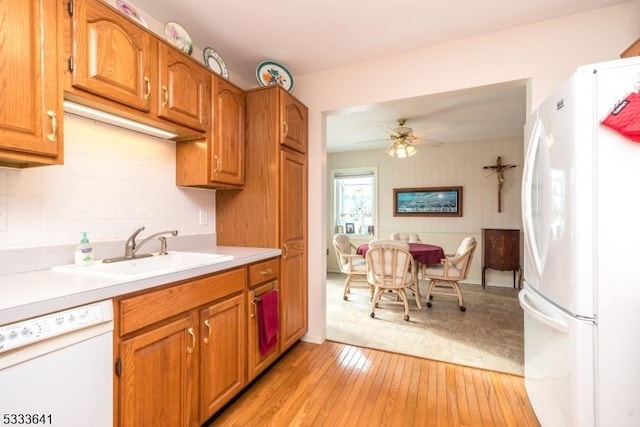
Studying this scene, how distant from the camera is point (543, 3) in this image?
1709mm

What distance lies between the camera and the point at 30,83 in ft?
3.49

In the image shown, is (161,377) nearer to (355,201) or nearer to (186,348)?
(186,348)

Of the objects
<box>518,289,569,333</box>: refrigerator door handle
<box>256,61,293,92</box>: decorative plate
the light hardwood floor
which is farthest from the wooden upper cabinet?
<box>518,289,569,333</box>: refrigerator door handle

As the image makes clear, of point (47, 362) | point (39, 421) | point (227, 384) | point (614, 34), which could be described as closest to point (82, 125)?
point (47, 362)

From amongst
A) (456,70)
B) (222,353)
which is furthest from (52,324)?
(456,70)

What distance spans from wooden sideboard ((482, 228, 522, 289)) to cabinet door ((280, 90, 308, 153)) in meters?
3.60

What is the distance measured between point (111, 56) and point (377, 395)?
242 cm

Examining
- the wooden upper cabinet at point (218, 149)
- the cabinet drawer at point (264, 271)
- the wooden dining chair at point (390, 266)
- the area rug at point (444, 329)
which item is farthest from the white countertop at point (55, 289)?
the wooden dining chair at point (390, 266)

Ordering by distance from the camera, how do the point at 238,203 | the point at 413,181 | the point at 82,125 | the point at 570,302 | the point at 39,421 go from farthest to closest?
the point at 413,181 < the point at 238,203 < the point at 82,125 < the point at 570,302 < the point at 39,421

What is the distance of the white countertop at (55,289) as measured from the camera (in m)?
0.82

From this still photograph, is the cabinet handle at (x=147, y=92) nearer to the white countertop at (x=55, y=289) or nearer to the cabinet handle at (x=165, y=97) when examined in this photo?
the cabinet handle at (x=165, y=97)

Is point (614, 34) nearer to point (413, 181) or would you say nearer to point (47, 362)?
point (47, 362)

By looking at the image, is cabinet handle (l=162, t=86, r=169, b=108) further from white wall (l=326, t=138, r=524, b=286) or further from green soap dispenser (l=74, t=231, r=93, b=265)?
white wall (l=326, t=138, r=524, b=286)

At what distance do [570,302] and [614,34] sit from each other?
1.78m
